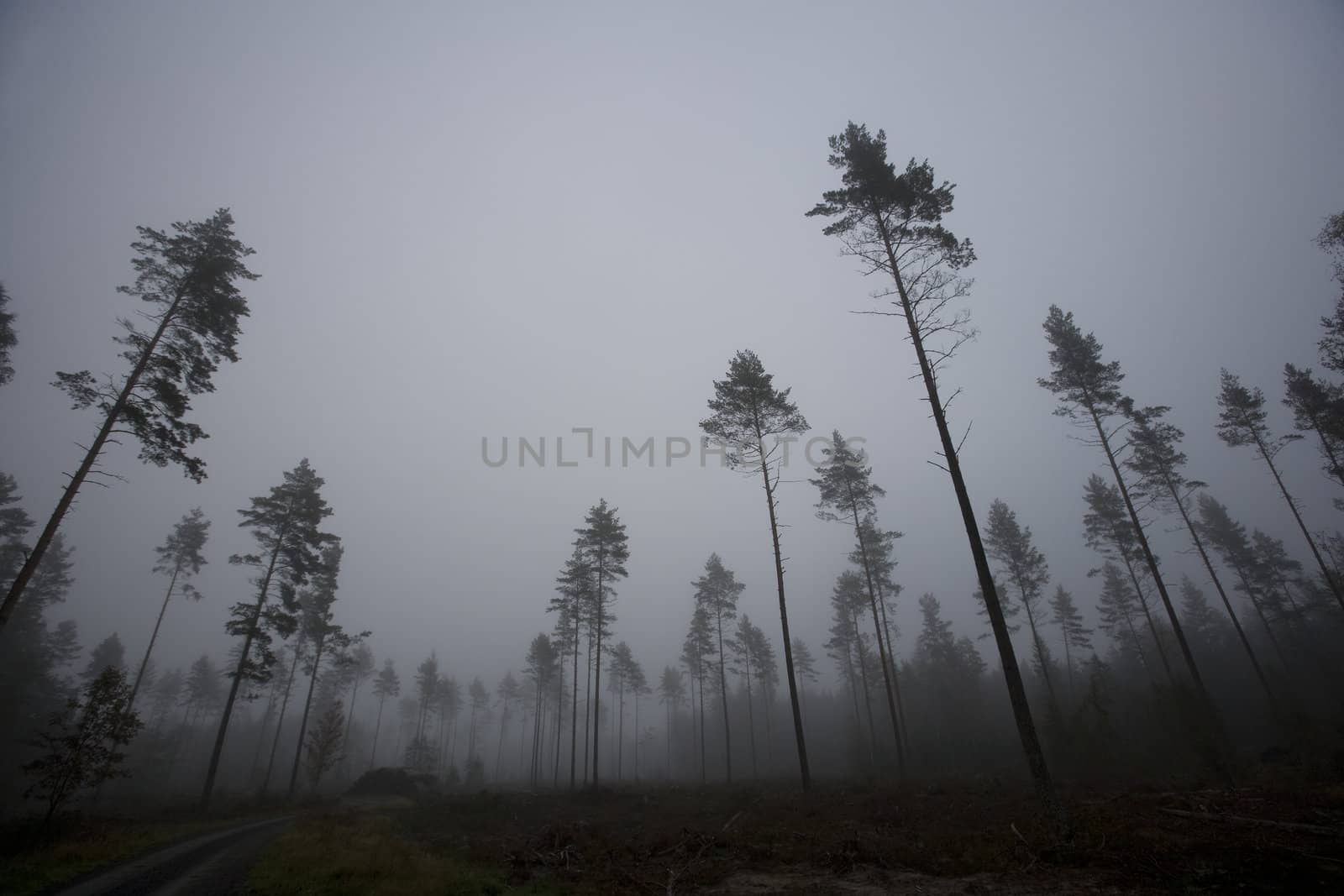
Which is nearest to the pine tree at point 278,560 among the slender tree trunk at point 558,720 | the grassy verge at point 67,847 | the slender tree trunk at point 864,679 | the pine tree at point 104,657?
the grassy verge at point 67,847

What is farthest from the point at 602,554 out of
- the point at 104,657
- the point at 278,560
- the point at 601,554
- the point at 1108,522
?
the point at 104,657

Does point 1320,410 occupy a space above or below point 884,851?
above

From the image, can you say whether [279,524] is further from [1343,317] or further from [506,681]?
[506,681]

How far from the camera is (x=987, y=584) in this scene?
12.2m

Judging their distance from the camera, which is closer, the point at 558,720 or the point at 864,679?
the point at 864,679

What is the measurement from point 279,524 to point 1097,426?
42.5 m

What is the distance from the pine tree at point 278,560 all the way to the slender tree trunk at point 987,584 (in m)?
30.7

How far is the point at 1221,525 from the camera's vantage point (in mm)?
40875

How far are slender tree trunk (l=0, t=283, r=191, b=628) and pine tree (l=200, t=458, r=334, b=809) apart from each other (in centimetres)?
1047

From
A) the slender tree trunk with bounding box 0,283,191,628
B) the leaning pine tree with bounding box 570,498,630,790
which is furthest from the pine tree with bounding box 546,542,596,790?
the slender tree trunk with bounding box 0,283,191,628

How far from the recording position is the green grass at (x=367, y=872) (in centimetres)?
936

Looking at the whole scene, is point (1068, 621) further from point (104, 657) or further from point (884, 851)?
point (104, 657)

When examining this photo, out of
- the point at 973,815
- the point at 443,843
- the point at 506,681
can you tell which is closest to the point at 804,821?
the point at 973,815

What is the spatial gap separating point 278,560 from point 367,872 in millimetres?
22150
